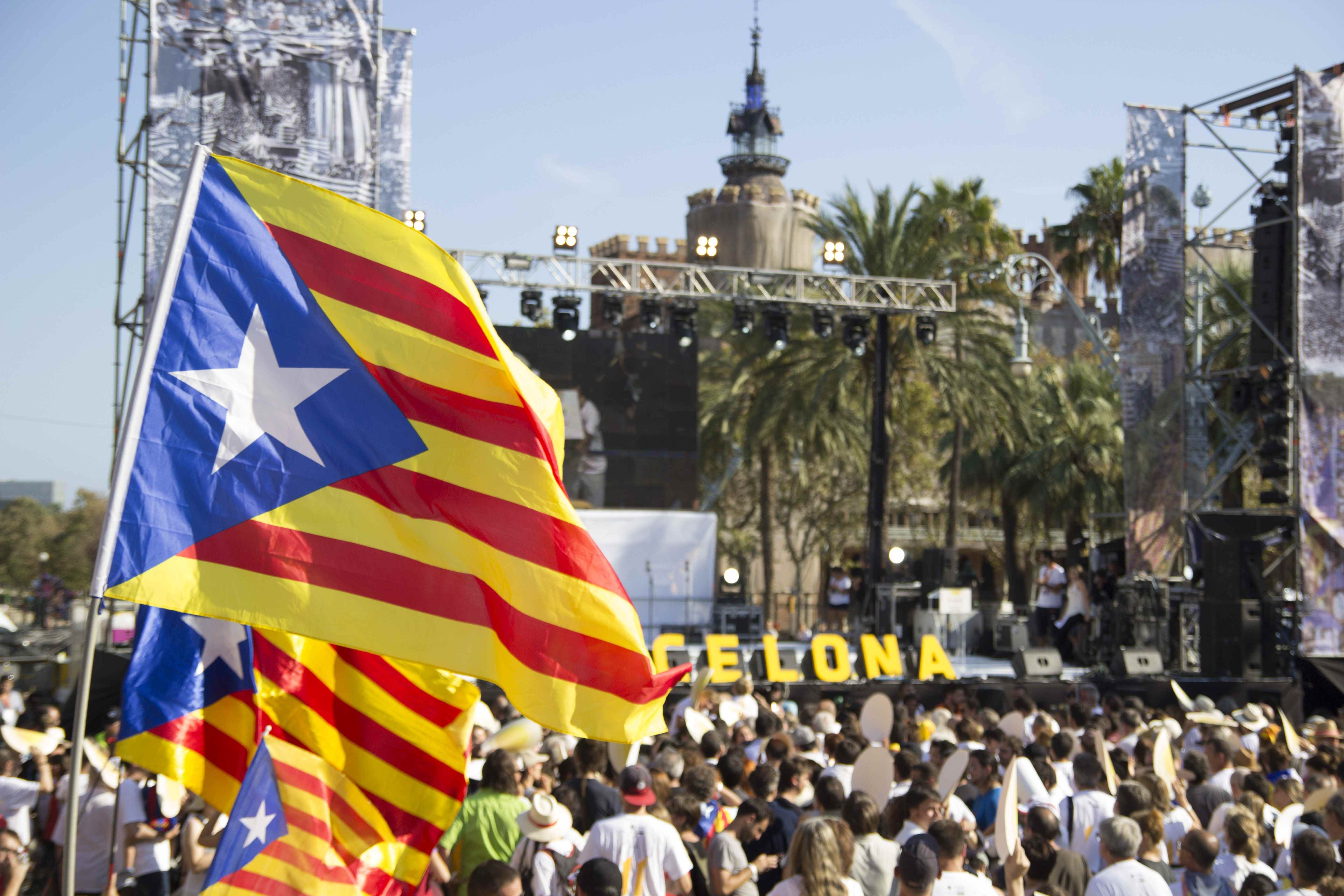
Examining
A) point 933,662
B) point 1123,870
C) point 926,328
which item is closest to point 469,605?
point 1123,870

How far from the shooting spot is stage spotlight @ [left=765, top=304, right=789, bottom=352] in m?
24.3

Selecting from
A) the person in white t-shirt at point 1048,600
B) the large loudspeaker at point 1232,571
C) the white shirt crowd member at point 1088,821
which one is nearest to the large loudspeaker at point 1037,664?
the large loudspeaker at point 1232,571

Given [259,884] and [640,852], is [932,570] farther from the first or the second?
[259,884]

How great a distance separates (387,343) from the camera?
457 cm

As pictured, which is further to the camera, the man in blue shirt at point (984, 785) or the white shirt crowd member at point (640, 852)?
the man in blue shirt at point (984, 785)

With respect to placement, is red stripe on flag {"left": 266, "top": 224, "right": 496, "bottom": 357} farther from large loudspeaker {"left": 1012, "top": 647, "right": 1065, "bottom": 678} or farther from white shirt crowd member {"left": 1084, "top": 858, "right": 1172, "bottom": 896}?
large loudspeaker {"left": 1012, "top": 647, "right": 1065, "bottom": 678}

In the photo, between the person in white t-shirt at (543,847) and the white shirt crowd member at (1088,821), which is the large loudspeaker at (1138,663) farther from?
the person in white t-shirt at (543,847)

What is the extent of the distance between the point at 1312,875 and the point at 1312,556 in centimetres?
1587

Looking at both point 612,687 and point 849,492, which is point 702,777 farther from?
point 849,492

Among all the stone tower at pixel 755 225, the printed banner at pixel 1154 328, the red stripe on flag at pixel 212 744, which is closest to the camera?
the red stripe on flag at pixel 212 744

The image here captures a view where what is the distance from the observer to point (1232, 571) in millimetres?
18750

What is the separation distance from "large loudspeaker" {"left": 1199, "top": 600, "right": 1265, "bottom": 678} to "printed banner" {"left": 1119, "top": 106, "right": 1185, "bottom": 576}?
3.46 m

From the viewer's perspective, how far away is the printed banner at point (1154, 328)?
22062 millimetres

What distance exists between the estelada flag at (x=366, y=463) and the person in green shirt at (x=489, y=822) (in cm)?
219
